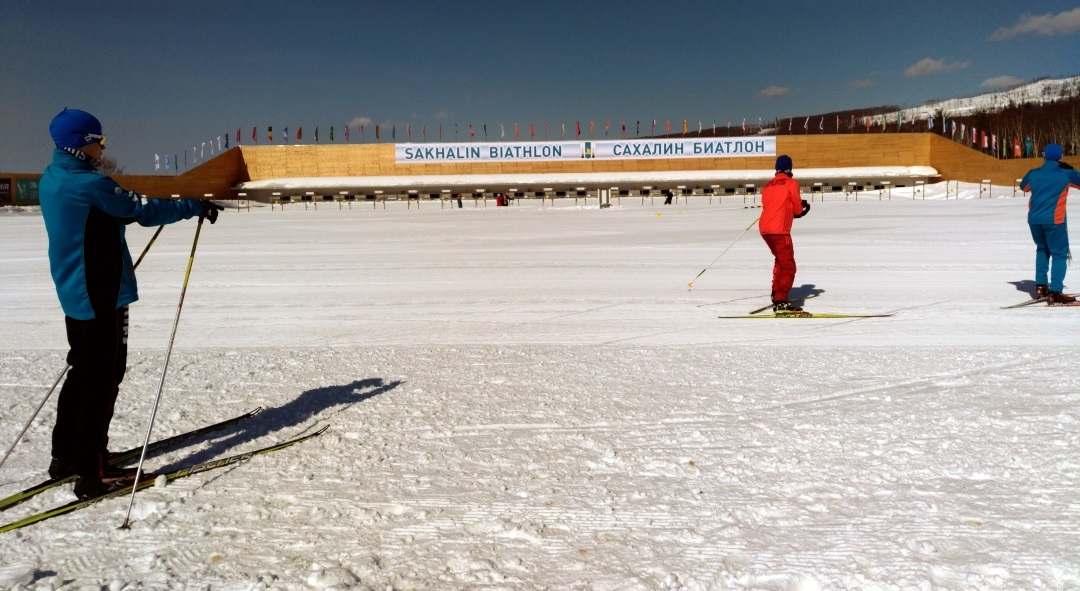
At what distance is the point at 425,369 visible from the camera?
229 inches

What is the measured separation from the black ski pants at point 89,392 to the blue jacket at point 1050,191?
8.59 metres

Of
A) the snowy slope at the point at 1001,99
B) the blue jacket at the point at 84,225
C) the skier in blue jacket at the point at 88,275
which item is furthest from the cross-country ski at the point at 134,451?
the snowy slope at the point at 1001,99

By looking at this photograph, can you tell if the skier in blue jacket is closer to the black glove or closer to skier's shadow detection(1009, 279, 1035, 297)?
the black glove

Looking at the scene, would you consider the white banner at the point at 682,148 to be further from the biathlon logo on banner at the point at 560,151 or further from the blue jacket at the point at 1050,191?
the blue jacket at the point at 1050,191

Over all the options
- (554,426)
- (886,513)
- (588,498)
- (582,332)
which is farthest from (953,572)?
(582,332)

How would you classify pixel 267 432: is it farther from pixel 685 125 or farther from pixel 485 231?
pixel 685 125

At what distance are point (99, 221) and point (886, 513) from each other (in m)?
3.60

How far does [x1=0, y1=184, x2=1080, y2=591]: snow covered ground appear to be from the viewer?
8.98 ft

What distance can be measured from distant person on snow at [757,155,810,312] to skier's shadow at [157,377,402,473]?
4.81 meters

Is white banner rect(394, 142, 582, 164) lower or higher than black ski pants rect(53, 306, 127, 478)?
higher

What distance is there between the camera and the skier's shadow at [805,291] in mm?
9664

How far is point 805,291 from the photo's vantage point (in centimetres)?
1008

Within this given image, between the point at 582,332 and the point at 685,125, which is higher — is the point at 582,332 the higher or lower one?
the lower one

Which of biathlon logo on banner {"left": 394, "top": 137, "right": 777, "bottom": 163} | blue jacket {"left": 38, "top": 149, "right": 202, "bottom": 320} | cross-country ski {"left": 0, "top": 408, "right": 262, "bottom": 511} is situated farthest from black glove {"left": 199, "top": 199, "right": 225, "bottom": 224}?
biathlon logo on banner {"left": 394, "top": 137, "right": 777, "bottom": 163}
